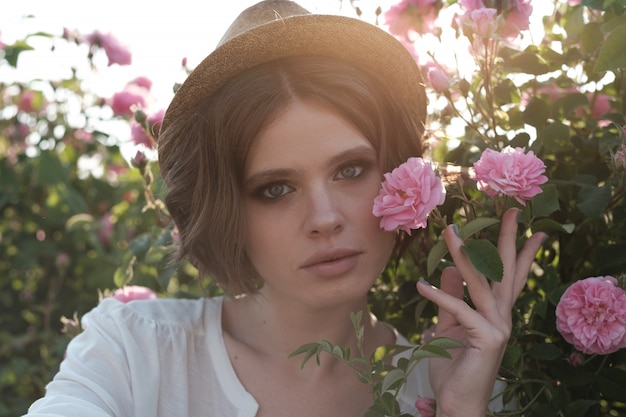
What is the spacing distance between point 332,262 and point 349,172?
0.65 ft

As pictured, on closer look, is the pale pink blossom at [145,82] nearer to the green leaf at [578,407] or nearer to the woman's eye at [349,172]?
the woman's eye at [349,172]

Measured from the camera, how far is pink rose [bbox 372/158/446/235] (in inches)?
63.5

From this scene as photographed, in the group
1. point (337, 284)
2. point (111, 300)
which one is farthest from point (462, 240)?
point (111, 300)

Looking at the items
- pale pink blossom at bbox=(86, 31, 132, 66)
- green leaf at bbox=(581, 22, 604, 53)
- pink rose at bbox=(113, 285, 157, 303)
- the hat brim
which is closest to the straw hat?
the hat brim

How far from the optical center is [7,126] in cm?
400

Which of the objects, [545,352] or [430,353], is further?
[545,352]

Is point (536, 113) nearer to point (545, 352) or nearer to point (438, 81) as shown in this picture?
point (438, 81)

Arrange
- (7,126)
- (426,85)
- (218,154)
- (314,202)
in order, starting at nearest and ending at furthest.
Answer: (314,202)
(218,154)
(426,85)
(7,126)

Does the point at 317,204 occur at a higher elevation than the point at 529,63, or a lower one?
lower

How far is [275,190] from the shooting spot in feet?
6.37

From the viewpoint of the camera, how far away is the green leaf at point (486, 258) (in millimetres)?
1640

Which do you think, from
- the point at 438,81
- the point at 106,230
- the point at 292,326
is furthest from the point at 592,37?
the point at 106,230

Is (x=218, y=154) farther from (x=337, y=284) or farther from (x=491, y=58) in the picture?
(x=491, y=58)

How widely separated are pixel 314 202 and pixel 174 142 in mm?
433
